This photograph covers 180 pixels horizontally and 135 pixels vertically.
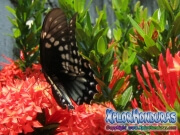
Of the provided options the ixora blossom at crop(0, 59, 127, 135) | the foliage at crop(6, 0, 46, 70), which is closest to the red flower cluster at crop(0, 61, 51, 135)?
the ixora blossom at crop(0, 59, 127, 135)

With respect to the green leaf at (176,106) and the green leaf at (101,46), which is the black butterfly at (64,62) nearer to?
the green leaf at (101,46)

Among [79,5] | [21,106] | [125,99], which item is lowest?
[125,99]

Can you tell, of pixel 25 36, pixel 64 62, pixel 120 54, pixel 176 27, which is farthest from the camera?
pixel 25 36

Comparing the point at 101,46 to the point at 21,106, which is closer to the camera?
the point at 21,106

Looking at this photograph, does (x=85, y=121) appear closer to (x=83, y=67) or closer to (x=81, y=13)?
(x=83, y=67)

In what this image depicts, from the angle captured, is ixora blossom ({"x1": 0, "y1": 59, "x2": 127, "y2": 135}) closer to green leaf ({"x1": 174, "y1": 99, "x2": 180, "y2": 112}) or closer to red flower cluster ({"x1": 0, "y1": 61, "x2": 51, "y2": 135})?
red flower cluster ({"x1": 0, "y1": 61, "x2": 51, "y2": 135})
